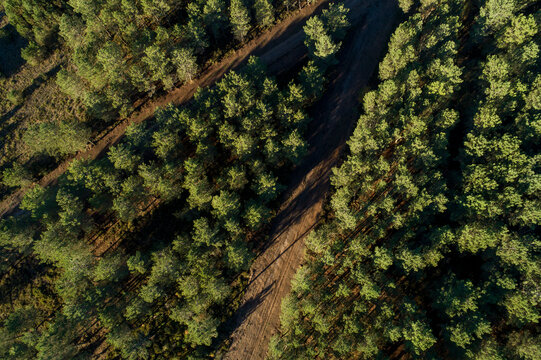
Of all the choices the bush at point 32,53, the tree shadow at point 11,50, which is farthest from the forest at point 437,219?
the tree shadow at point 11,50

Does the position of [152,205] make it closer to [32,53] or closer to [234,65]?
[234,65]

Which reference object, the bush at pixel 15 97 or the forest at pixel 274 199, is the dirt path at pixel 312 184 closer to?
the forest at pixel 274 199

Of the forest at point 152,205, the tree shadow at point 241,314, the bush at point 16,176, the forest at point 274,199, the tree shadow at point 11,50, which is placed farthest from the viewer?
the tree shadow at point 11,50

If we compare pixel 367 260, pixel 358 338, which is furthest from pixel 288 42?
pixel 358 338

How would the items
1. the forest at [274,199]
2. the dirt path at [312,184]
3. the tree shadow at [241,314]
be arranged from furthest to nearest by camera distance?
the dirt path at [312,184] → the tree shadow at [241,314] → the forest at [274,199]

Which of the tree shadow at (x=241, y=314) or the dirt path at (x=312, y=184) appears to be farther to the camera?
the dirt path at (x=312, y=184)

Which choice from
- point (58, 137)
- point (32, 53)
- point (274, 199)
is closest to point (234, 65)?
point (274, 199)
